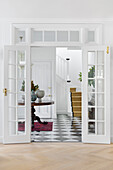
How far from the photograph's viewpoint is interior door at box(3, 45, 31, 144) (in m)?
4.57

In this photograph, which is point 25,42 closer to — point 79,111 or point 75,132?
point 75,132

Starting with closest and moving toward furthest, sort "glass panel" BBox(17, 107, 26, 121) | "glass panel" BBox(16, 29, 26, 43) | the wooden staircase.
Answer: "glass panel" BBox(17, 107, 26, 121) → "glass panel" BBox(16, 29, 26, 43) → the wooden staircase

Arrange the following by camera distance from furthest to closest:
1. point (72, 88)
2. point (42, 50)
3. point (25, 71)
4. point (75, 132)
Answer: point (72, 88), point (42, 50), point (75, 132), point (25, 71)

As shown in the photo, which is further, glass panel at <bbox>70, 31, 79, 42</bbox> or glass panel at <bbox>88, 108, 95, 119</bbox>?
glass panel at <bbox>70, 31, 79, 42</bbox>

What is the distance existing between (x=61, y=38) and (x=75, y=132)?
2.58 m

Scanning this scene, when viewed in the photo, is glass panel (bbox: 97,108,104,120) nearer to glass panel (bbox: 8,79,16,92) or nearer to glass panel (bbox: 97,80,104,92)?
glass panel (bbox: 97,80,104,92)

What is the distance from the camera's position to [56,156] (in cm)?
374

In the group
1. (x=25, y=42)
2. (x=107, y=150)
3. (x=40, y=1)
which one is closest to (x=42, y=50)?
(x=25, y=42)

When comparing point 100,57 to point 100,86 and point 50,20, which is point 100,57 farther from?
point 50,20

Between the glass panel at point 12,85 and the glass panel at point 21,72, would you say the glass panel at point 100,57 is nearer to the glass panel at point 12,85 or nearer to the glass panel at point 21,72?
the glass panel at point 21,72

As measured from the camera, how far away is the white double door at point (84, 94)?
460cm

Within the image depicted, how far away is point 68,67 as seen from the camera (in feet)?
36.9

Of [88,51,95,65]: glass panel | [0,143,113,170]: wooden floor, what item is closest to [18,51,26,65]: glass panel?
[88,51,95,65]: glass panel

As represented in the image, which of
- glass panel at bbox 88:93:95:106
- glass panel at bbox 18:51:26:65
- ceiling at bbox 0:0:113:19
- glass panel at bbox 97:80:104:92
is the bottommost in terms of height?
glass panel at bbox 88:93:95:106
